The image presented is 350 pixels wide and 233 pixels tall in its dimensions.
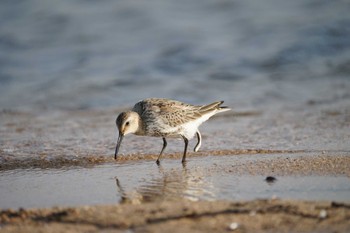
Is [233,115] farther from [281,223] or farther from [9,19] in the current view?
[9,19]

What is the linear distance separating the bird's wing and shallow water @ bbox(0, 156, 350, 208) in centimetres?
73

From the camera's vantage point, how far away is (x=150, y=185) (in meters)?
6.28

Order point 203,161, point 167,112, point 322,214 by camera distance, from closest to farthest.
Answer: point 322,214, point 203,161, point 167,112

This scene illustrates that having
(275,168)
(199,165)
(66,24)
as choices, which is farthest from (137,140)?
(66,24)

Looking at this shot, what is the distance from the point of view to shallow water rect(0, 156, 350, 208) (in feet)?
18.4

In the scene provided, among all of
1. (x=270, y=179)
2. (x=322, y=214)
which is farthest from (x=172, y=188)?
(x=322, y=214)

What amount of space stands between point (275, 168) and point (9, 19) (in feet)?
40.5

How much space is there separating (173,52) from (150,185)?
9233 millimetres

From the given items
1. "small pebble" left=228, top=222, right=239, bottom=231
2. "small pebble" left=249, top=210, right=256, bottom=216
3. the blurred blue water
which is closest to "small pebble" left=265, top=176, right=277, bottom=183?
"small pebble" left=249, top=210, right=256, bottom=216

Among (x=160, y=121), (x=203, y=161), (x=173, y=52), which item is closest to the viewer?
(x=203, y=161)

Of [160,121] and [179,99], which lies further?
[179,99]

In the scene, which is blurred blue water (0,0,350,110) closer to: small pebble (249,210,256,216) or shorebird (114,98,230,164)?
shorebird (114,98,230,164)

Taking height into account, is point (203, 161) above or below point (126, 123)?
below

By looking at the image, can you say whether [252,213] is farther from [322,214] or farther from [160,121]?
[160,121]
